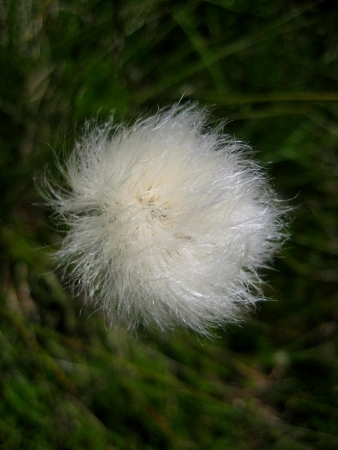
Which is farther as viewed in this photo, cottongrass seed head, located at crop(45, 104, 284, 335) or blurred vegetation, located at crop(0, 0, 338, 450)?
blurred vegetation, located at crop(0, 0, 338, 450)

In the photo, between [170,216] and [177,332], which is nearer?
[170,216]

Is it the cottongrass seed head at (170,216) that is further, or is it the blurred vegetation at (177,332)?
the blurred vegetation at (177,332)

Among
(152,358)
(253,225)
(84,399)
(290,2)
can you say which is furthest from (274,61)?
(84,399)

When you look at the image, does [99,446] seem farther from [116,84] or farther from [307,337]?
[116,84]
